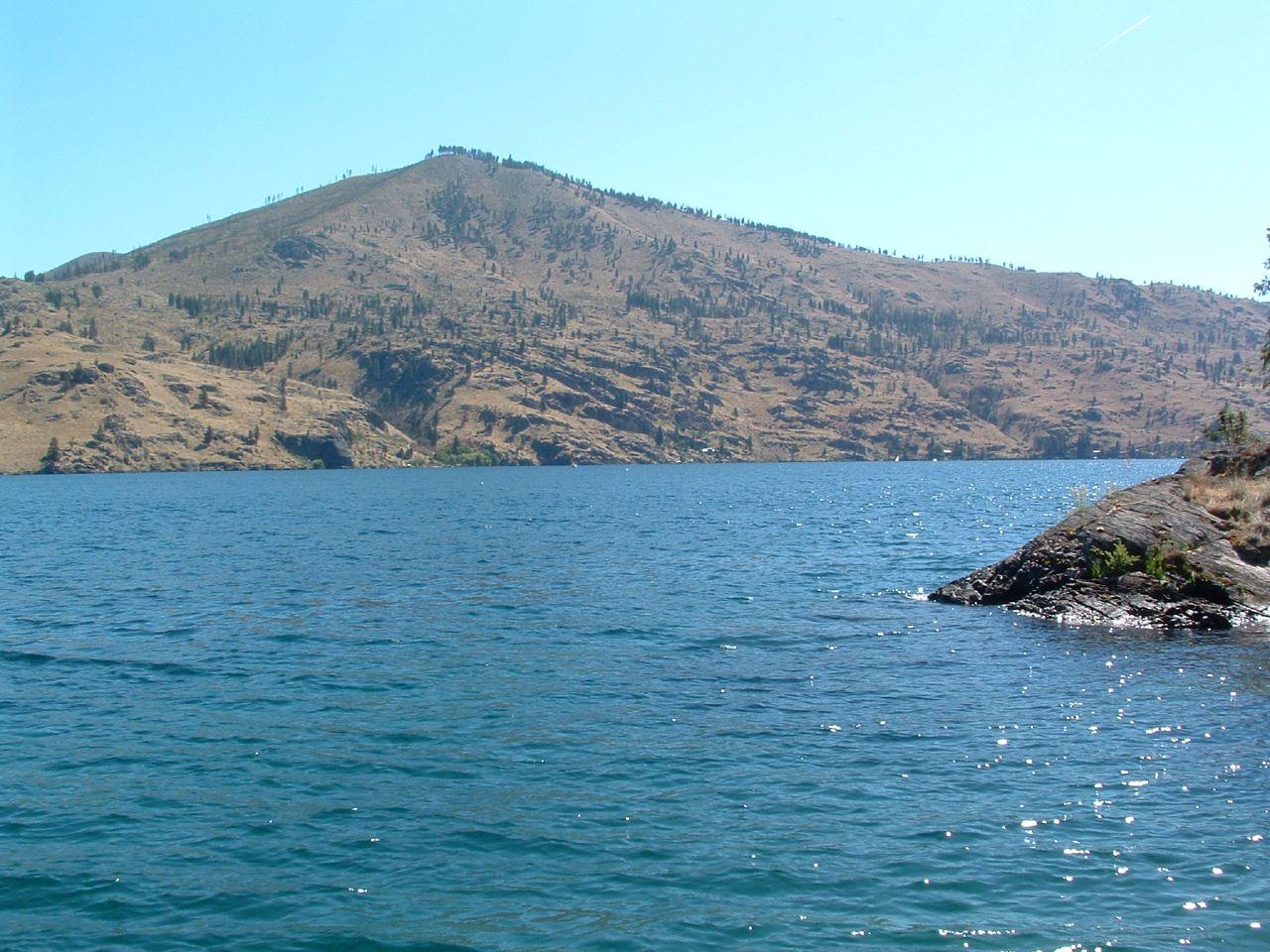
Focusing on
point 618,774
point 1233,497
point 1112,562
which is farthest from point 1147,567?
point 618,774

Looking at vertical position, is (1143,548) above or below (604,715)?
above

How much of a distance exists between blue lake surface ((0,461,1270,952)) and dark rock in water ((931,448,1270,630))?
210cm

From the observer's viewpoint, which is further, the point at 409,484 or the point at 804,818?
the point at 409,484

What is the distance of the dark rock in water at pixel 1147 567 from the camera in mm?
34938

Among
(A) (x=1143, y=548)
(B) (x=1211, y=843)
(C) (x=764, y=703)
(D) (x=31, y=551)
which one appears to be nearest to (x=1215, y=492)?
(A) (x=1143, y=548)

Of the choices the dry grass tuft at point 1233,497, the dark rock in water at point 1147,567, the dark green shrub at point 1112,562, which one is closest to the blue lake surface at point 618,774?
the dark rock in water at point 1147,567

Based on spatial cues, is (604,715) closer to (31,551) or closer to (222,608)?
(222,608)

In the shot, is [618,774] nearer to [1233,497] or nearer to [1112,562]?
[1112,562]

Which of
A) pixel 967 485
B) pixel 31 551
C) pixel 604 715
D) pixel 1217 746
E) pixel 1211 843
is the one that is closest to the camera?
pixel 1211 843

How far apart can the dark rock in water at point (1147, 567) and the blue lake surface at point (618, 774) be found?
2.10 m

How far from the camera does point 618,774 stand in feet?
65.8

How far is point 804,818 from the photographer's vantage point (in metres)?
17.6

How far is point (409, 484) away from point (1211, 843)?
505 ft

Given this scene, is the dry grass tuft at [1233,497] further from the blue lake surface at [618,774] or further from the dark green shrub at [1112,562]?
the blue lake surface at [618,774]
